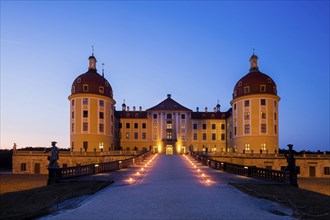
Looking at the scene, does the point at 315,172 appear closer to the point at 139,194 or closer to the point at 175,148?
the point at 175,148

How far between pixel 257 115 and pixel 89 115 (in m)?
33.6

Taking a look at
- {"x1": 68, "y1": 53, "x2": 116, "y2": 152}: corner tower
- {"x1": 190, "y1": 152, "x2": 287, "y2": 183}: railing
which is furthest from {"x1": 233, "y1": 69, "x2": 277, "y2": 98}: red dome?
{"x1": 190, "y1": 152, "x2": 287, "y2": 183}: railing

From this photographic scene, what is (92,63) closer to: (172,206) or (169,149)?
(169,149)

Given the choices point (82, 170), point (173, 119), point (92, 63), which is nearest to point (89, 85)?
point (92, 63)

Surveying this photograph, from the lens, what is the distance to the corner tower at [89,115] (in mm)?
67188

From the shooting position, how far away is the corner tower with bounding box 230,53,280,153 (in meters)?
64.6

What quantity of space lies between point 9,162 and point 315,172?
6835 centimetres

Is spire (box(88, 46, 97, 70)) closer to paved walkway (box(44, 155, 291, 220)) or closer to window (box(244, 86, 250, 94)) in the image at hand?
window (box(244, 86, 250, 94))

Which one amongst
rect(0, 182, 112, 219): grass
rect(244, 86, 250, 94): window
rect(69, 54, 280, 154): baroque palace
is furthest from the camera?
rect(244, 86, 250, 94): window

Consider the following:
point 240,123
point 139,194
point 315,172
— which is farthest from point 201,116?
point 139,194

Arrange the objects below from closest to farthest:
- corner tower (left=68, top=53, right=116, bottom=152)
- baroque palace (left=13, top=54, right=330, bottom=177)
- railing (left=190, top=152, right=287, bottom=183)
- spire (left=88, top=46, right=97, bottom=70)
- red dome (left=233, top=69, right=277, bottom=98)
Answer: railing (left=190, top=152, right=287, bottom=183) → baroque palace (left=13, top=54, right=330, bottom=177) → red dome (left=233, top=69, right=277, bottom=98) → corner tower (left=68, top=53, right=116, bottom=152) → spire (left=88, top=46, right=97, bottom=70)

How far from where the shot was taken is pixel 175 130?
3322 inches

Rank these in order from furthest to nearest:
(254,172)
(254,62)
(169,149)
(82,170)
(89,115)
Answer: (169,149)
(254,62)
(89,115)
(82,170)
(254,172)

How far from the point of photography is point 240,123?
68250 millimetres
